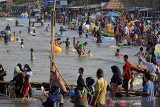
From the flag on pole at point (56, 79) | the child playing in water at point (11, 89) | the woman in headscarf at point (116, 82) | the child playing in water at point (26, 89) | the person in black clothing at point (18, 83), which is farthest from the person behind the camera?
the child playing in water at point (11, 89)

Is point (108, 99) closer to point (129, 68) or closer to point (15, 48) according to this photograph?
point (129, 68)

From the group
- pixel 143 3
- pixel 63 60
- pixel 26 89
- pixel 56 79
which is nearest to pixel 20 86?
pixel 26 89

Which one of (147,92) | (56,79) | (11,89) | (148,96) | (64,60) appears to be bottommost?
(64,60)

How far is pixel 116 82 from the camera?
50.9ft

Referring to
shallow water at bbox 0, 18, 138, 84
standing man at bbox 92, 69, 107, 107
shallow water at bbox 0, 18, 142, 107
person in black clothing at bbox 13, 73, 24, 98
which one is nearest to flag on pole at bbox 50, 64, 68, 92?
shallow water at bbox 0, 18, 142, 107

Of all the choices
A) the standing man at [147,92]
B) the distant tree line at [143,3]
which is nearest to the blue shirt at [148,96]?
the standing man at [147,92]

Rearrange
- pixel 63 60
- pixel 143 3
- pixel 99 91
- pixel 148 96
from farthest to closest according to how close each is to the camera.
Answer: pixel 143 3, pixel 63 60, pixel 148 96, pixel 99 91

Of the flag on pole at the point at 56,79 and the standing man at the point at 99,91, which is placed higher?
the standing man at the point at 99,91

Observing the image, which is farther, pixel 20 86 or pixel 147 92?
pixel 20 86

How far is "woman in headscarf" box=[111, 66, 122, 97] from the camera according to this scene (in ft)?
50.1

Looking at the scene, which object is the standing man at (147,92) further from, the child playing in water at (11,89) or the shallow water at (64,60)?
the shallow water at (64,60)

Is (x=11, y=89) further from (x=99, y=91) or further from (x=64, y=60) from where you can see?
(x=64, y=60)

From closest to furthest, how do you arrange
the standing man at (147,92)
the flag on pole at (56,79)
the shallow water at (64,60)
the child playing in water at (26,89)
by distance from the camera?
1. the standing man at (147,92)
2. the flag on pole at (56,79)
3. the child playing in water at (26,89)
4. the shallow water at (64,60)

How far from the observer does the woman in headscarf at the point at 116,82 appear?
15.3m
